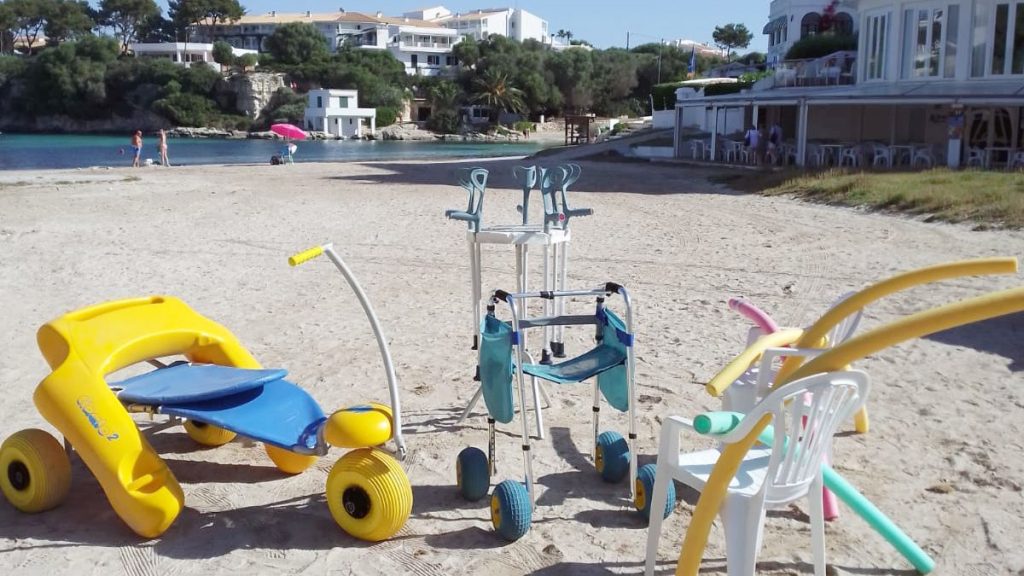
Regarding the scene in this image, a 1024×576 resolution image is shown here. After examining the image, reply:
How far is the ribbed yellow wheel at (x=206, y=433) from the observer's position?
525 cm

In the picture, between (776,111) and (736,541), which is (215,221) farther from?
(776,111)

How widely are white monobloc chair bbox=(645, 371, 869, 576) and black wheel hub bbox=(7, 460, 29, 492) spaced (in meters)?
2.94

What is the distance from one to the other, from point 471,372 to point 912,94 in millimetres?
18085

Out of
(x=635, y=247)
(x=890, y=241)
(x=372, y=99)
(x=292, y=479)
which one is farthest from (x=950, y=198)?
(x=372, y=99)

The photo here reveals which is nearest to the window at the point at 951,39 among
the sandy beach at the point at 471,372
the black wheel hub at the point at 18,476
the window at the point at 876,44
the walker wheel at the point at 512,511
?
the window at the point at 876,44

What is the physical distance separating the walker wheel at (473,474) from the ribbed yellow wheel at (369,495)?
1.40 feet

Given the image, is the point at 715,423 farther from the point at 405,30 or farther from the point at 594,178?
the point at 405,30

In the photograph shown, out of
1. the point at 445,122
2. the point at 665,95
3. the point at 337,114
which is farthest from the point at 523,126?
the point at 665,95

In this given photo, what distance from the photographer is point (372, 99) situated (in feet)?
295

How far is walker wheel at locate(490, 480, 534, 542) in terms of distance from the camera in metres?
4.01

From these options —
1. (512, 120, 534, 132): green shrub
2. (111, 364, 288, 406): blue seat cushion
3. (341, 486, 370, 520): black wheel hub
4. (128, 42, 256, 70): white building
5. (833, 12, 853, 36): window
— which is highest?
(128, 42, 256, 70): white building

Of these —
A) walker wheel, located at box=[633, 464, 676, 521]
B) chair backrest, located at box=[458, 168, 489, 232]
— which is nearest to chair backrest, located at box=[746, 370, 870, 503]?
walker wheel, located at box=[633, 464, 676, 521]

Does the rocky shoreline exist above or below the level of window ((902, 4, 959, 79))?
below

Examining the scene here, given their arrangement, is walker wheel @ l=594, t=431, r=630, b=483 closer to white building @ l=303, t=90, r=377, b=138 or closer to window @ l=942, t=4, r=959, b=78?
window @ l=942, t=4, r=959, b=78
